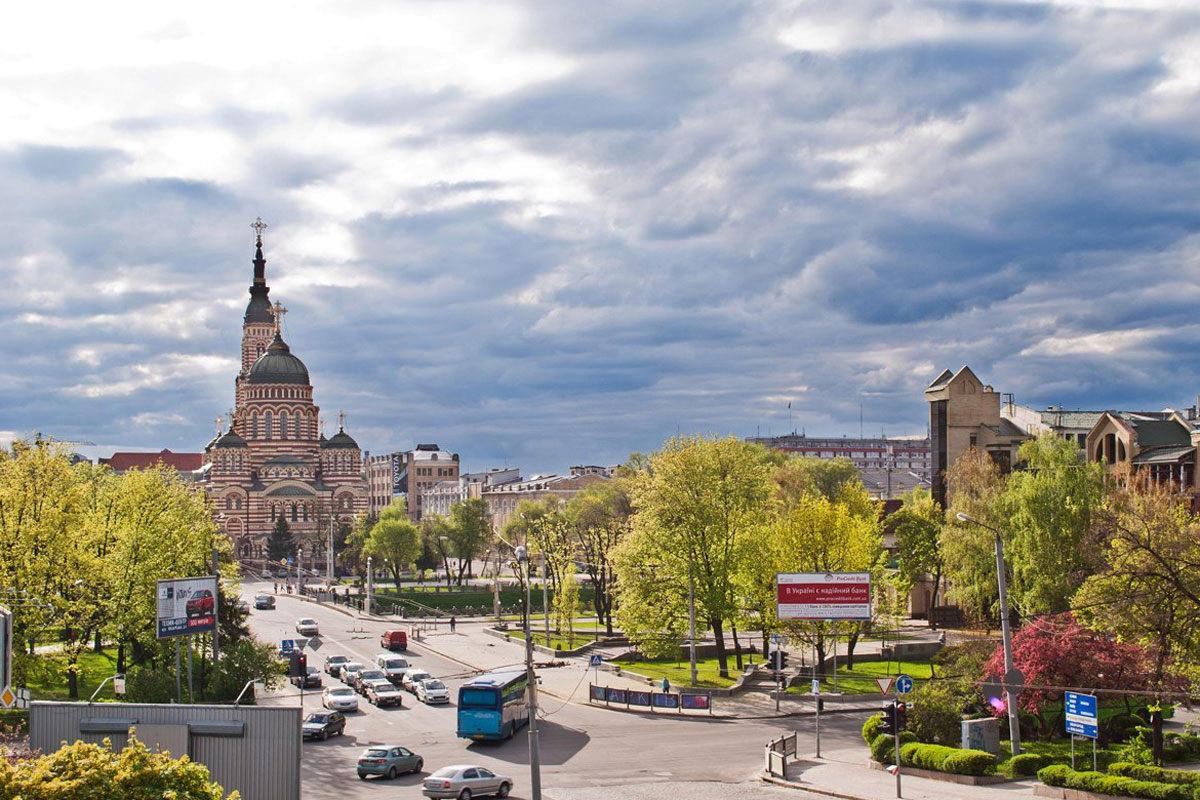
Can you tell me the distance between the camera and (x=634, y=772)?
127 ft

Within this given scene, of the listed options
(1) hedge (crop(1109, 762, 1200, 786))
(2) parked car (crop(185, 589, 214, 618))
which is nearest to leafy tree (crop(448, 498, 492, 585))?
(2) parked car (crop(185, 589, 214, 618))

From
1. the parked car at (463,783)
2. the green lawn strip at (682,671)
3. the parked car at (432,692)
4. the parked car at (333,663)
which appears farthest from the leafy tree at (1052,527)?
the parked car at (333,663)

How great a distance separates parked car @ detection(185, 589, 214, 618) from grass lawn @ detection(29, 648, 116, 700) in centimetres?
969

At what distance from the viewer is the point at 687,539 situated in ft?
199

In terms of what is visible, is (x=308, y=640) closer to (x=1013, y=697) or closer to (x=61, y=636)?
(x=61, y=636)

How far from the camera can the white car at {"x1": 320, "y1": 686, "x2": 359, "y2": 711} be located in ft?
172

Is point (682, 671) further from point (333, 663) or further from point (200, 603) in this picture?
point (200, 603)

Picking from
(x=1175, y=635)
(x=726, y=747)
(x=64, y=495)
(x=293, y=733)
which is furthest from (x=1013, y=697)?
(x=64, y=495)

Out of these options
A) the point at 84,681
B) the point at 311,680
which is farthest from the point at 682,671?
the point at 84,681

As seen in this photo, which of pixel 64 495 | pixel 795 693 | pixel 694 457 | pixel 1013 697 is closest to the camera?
pixel 1013 697

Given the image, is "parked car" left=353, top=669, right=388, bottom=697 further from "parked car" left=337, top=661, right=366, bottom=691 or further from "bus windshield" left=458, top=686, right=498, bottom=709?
"bus windshield" left=458, top=686, right=498, bottom=709

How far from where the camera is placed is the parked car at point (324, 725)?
45.3 meters

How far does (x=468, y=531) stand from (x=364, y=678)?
3099 inches

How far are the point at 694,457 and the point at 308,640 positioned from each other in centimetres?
3204
